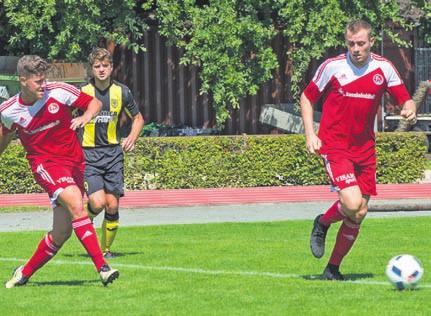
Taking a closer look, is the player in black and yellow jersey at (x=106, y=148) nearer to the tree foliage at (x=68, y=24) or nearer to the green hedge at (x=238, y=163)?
the green hedge at (x=238, y=163)

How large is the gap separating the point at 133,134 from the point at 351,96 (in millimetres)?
2829

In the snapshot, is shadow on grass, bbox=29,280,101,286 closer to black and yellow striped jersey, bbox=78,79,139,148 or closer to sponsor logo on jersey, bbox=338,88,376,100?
black and yellow striped jersey, bbox=78,79,139,148

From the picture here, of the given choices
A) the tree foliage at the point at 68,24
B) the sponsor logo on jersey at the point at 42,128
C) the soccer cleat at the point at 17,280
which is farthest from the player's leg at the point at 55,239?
the tree foliage at the point at 68,24

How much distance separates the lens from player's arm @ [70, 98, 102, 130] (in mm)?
10625

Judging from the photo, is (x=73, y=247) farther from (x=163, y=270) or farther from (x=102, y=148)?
(x=163, y=270)

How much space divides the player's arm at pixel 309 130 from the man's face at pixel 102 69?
2745mm

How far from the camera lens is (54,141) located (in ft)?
36.1

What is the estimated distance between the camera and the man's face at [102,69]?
43.3ft

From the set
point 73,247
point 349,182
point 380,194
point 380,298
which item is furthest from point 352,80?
point 380,194

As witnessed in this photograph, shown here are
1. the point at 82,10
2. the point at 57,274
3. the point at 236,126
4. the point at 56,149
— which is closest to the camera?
the point at 56,149

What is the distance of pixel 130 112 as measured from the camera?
533 inches

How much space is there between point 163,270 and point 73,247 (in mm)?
2639

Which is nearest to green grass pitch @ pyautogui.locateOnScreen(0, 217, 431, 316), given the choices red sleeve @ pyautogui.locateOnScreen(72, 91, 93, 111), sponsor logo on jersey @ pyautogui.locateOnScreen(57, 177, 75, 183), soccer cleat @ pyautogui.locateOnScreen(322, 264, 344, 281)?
soccer cleat @ pyautogui.locateOnScreen(322, 264, 344, 281)

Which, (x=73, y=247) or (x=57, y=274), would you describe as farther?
(x=73, y=247)
